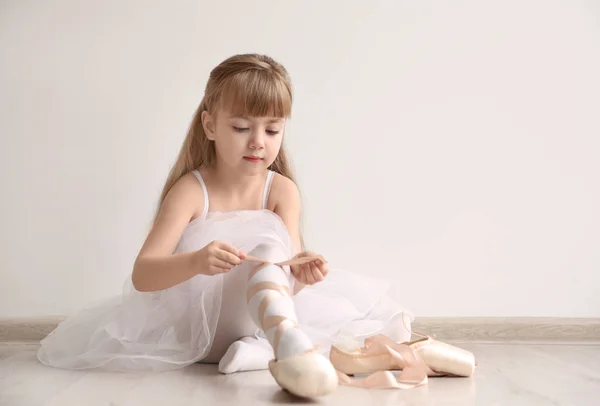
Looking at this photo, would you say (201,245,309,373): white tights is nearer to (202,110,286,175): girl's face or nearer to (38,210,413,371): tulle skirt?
(38,210,413,371): tulle skirt

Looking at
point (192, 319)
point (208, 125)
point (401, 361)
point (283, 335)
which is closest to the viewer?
point (283, 335)

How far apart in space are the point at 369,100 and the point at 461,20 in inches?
12.8

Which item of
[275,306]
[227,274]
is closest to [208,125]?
[227,274]

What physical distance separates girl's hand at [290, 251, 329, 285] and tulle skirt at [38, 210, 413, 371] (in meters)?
0.07

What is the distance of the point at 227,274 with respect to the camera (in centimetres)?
149

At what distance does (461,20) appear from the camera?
2039 millimetres

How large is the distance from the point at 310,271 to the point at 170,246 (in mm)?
290

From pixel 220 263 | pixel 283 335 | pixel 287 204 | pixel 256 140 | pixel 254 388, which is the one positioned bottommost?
pixel 254 388

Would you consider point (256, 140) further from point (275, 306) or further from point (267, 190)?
point (275, 306)

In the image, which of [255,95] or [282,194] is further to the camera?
[282,194]

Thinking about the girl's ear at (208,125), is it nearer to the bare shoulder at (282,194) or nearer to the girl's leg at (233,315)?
the bare shoulder at (282,194)

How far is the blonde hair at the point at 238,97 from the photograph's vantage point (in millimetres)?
1544

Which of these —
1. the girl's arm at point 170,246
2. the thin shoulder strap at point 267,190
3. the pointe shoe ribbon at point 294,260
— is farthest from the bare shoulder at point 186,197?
the pointe shoe ribbon at point 294,260

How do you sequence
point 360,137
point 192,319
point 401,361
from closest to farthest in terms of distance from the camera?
point 401,361
point 192,319
point 360,137
